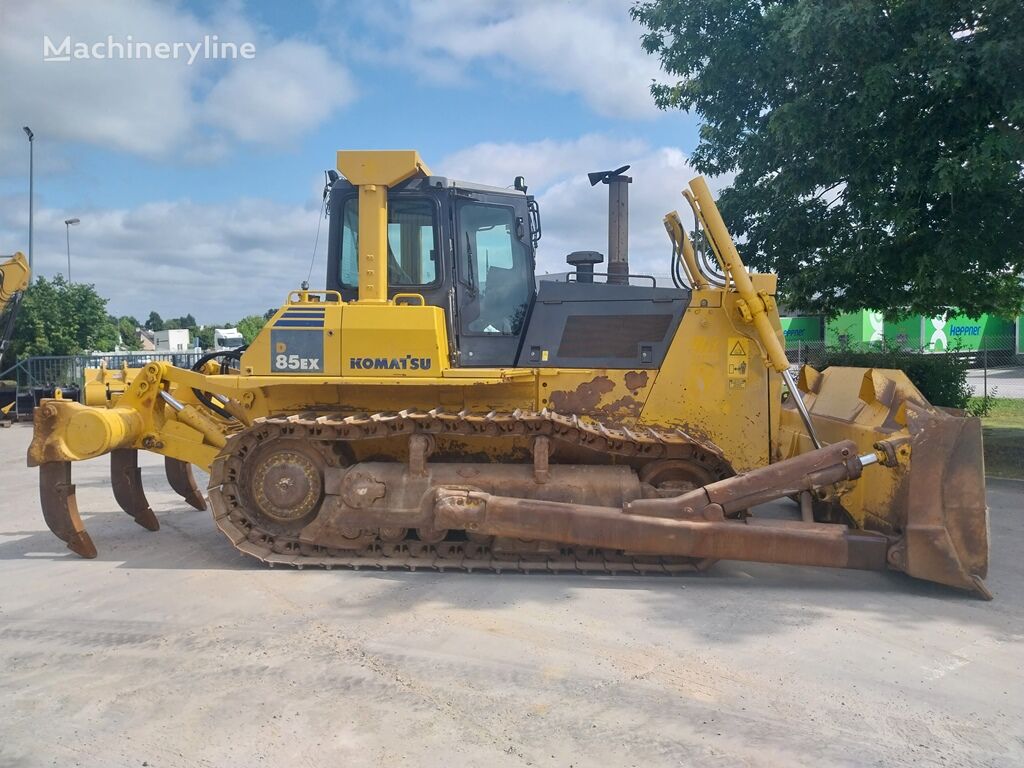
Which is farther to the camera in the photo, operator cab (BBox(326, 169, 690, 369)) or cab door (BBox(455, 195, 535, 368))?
cab door (BBox(455, 195, 535, 368))

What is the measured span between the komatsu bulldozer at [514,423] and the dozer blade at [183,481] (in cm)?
156

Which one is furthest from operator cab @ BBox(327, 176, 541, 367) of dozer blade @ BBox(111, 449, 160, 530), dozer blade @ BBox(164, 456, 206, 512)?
dozer blade @ BBox(164, 456, 206, 512)

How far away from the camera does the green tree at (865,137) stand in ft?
25.9

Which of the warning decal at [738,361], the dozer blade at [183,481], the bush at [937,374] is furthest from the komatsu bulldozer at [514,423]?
the bush at [937,374]

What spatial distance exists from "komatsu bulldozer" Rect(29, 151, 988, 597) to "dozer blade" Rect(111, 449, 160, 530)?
68 centimetres

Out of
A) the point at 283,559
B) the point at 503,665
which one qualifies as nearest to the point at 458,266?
the point at 283,559

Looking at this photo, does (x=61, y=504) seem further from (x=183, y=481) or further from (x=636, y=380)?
(x=636, y=380)

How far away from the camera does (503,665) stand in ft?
13.4

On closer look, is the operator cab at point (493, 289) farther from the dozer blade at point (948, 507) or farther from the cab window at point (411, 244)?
the dozer blade at point (948, 507)

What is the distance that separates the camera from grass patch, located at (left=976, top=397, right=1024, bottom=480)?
10344mm

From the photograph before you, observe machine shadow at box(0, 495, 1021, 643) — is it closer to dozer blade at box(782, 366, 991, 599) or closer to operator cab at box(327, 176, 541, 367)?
dozer blade at box(782, 366, 991, 599)

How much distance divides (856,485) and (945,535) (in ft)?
2.72

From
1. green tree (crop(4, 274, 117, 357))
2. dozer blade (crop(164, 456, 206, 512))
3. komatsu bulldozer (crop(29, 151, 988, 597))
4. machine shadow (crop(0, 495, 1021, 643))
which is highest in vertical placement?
green tree (crop(4, 274, 117, 357))

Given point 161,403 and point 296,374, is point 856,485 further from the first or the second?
point 161,403
